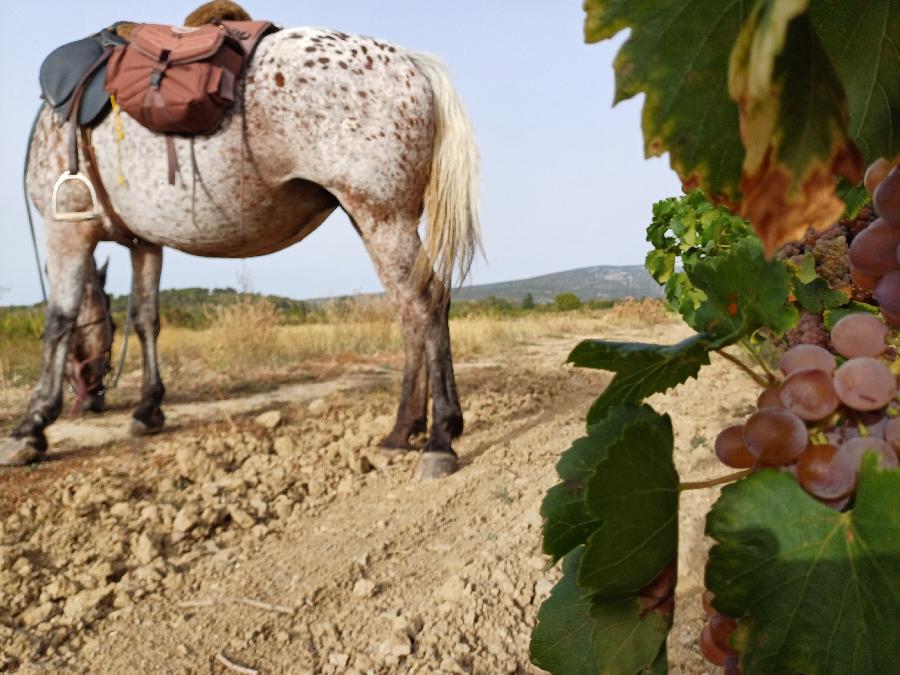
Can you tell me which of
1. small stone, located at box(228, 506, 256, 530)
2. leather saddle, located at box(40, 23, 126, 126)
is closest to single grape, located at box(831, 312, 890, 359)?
small stone, located at box(228, 506, 256, 530)

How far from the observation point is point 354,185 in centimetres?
389

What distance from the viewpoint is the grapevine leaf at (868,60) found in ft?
1.23

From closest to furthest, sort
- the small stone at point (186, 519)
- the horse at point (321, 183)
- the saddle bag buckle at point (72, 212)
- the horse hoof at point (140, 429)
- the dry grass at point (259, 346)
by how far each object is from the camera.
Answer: the small stone at point (186, 519)
the horse at point (321, 183)
the saddle bag buckle at point (72, 212)
the horse hoof at point (140, 429)
the dry grass at point (259, 346)

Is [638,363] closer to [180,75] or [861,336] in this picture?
[861,336]

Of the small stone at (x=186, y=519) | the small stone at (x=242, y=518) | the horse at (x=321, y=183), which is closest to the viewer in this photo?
the small stone at (x=186, y=519)

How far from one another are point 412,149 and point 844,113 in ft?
12.4

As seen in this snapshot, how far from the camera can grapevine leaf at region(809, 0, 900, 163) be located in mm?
375

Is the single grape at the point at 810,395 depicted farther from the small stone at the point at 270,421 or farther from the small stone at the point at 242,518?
the small stone at the point at 270,421

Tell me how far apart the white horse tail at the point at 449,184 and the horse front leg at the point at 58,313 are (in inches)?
88.8

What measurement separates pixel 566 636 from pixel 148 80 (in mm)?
4113

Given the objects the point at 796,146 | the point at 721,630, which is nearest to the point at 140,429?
the point at 721,630

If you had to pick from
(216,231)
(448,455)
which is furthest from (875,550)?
(216,231)

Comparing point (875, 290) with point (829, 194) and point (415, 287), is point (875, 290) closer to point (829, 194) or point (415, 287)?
point (829, 194)

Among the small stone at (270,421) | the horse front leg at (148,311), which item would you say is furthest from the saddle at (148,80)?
the small stone at (270,421)
